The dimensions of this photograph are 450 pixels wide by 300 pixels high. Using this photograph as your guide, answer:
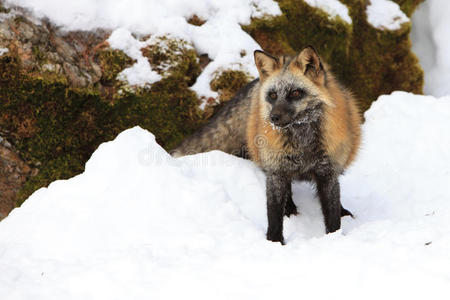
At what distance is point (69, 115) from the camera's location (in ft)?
18.5

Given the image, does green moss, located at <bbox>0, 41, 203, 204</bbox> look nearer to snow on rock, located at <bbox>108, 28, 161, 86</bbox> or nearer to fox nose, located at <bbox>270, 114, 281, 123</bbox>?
snow on rock, located at <bbox>108, 28, 161, 86</bbox>

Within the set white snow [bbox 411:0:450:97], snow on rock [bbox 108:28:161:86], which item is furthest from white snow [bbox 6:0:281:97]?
white snow [bbox 411:0:450:97]

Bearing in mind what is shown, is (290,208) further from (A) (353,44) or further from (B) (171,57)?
(A) (353,44)

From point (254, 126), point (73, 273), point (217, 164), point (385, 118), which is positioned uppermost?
point (254, 126)

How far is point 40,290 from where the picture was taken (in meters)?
2.78

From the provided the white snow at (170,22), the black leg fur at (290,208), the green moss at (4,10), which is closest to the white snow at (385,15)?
the white snow at (170,22)

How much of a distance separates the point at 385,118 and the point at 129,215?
554cm

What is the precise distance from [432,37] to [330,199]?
365 inches

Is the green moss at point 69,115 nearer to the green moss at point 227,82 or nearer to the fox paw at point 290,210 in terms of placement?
the green moss at point 227,82

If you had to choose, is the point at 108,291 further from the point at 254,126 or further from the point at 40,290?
the point at 254,126

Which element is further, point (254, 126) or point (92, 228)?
point (254, 126)

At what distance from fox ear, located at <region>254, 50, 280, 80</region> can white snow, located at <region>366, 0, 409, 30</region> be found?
5537 millimetres

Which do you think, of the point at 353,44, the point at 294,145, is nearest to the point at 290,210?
the point at 294,145

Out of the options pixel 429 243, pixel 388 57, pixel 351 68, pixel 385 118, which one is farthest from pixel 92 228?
pixel 388 57
